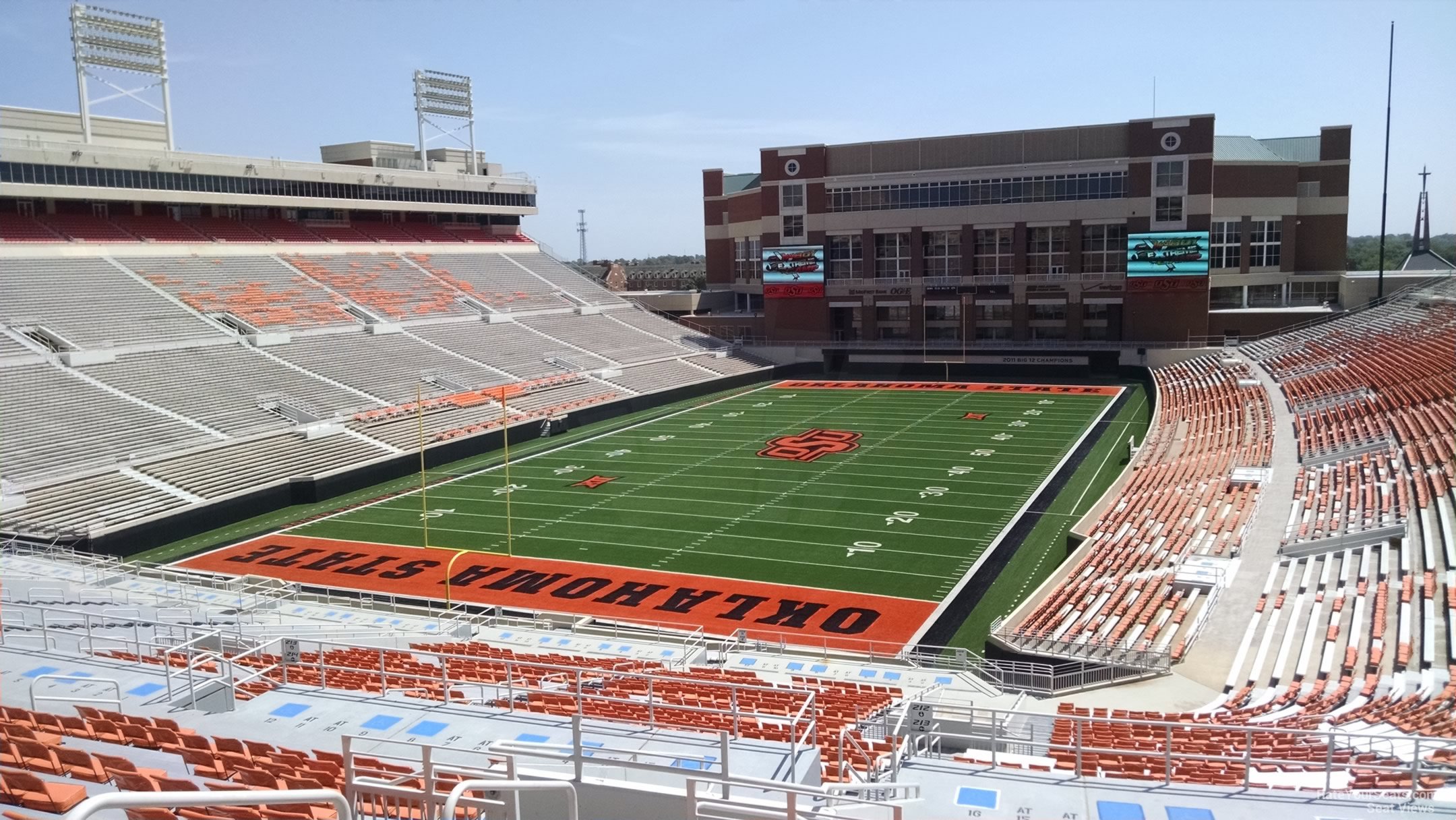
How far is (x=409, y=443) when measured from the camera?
2928 centimetres

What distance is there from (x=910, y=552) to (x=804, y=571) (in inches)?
91.4

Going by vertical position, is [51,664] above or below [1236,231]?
below

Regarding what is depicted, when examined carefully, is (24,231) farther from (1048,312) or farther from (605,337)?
(1048,312)

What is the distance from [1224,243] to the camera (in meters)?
44.4

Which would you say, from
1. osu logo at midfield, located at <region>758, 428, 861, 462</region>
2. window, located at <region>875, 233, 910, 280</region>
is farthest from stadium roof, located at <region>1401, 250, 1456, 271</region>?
osu logo at midfield, located at <region>758, 428, 861, 462</region>

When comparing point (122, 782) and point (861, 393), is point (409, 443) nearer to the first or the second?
point (861, 393)

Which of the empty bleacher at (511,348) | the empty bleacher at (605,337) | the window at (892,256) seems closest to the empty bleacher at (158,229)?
the empty bleacher at (511,348)

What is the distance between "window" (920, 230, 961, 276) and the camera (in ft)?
154

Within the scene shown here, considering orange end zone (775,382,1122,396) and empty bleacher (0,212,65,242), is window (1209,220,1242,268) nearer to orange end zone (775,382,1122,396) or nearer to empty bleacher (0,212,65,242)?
orange end zone (775,382,1122,396)

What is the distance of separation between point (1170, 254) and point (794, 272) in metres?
16.3

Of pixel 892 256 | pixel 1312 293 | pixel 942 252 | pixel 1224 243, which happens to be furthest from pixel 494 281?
pixel 1312 293

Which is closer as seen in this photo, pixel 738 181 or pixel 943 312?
pixel 943 312

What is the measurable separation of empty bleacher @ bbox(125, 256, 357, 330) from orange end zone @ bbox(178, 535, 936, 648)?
14.8 metres

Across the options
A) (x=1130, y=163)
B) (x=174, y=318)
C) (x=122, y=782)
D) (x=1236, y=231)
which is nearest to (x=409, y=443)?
(x=174, y=318)
